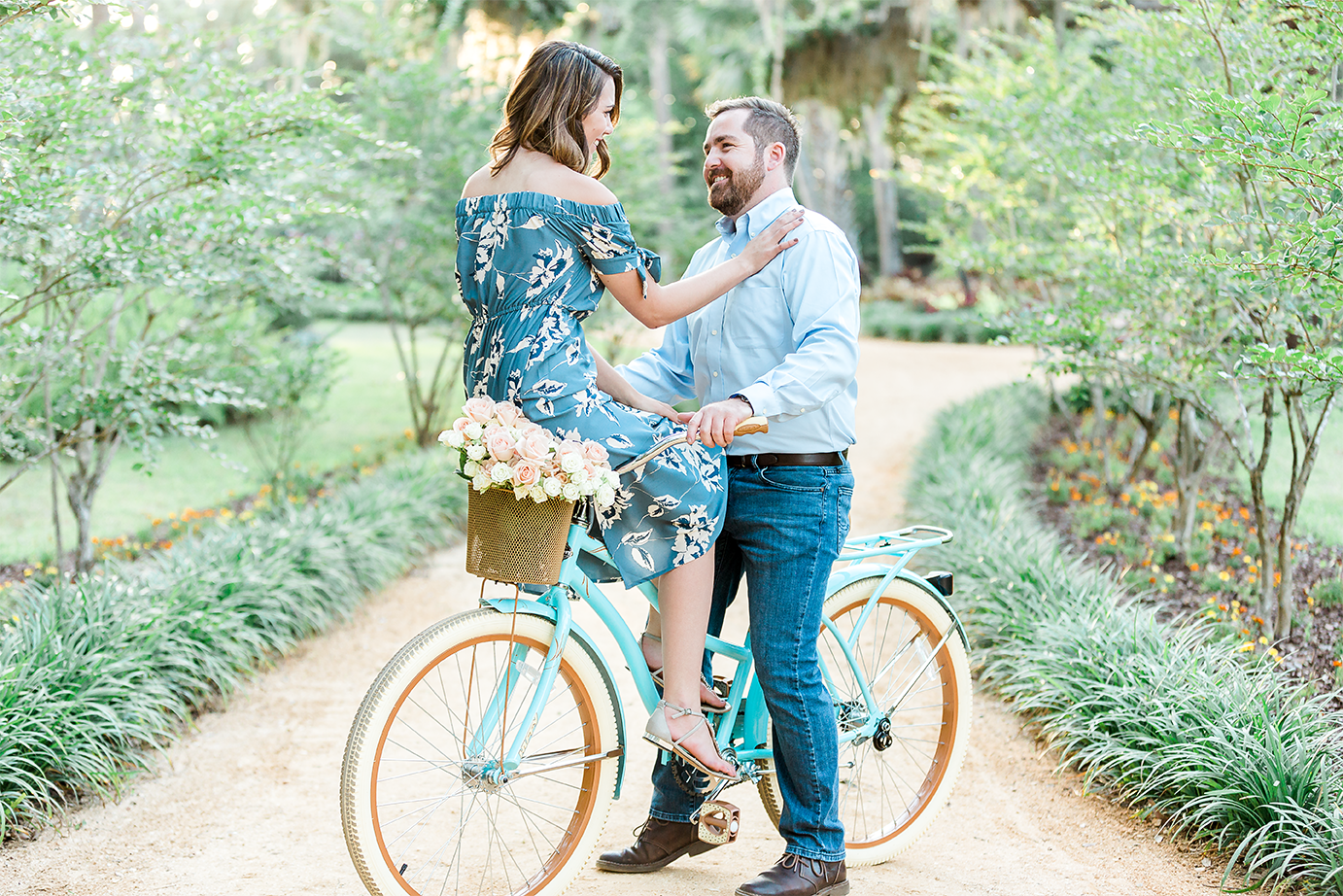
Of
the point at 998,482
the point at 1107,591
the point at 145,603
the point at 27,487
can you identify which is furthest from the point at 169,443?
the point at 1107,591

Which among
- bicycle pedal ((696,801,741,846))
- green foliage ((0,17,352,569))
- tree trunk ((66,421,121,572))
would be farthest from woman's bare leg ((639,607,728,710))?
tree trunk ((66,421,121,572))

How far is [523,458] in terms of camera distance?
2074 mm

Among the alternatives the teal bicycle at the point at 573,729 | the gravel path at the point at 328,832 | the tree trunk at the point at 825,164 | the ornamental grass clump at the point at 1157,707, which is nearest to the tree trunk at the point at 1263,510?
the ornamental grass clump at the point at 1157,707

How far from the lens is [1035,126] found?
20.9ft

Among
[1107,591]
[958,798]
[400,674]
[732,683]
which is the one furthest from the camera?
[1107,591]

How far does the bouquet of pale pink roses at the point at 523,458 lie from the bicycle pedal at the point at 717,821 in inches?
34.7

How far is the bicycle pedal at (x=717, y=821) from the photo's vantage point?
2555 millimetres

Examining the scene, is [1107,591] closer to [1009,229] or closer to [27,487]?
[1009,229]

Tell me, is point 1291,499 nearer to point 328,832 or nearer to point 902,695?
point 902,695

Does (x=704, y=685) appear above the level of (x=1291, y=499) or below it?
below

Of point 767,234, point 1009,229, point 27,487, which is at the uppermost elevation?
point 1009,229

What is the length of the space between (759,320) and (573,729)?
1163 millimetres

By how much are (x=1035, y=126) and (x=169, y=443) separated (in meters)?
7.94

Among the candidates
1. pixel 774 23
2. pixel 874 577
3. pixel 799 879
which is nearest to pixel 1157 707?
pixel 874 577
